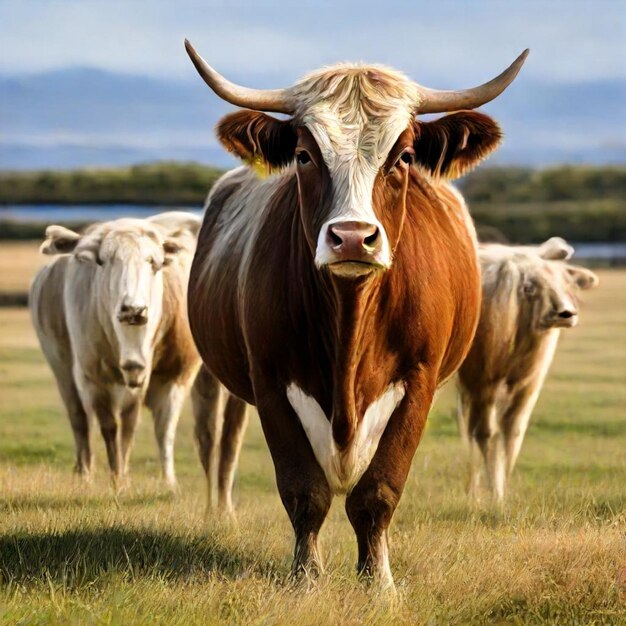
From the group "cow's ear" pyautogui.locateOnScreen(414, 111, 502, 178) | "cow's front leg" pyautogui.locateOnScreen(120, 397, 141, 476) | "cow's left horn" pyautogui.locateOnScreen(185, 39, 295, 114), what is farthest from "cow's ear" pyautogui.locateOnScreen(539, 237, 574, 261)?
"cow's left horn" pyautogui.locateOnScreen(185, 39, 295, 114)

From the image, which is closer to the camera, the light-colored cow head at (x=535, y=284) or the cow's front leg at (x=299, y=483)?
the cow's front leg at (x=299, y=483)

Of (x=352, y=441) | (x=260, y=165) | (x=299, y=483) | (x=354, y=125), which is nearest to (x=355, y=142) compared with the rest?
(x=354, y=125)

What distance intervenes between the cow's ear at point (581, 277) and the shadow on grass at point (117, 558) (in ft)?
18.3

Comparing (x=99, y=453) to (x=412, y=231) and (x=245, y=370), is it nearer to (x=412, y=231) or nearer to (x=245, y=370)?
(x=245, y=370)

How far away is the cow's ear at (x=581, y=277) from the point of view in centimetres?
1124

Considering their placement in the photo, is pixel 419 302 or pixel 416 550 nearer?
pixel 419 302

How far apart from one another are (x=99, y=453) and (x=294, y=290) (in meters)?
8.07

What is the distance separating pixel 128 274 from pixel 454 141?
408cm

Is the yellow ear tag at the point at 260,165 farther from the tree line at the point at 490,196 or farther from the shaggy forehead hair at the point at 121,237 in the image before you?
the tree line at the point at 490,196

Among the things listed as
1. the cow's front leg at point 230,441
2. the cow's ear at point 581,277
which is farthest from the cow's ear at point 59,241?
the cow's ear at point 581,277

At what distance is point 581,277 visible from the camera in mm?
11281

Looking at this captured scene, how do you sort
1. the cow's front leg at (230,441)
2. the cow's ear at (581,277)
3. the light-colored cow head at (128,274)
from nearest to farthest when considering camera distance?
the cow's front leg at (230,441) → the light-colored cow head at (128,274) → the cow's ear at (581,277)

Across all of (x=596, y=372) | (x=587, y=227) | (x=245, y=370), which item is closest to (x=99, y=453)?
(x=245, y=370)

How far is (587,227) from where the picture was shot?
4697 centimetres
